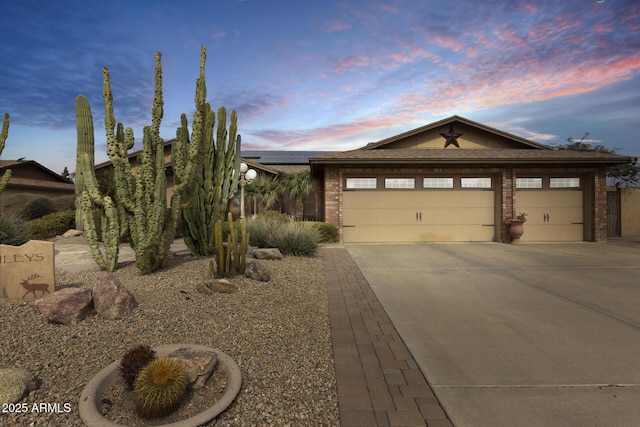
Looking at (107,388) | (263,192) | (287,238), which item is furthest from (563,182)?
(107,388)

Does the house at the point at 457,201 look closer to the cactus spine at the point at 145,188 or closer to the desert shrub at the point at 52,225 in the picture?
the cactus spine at the point at 145,188

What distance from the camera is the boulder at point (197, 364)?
273cm

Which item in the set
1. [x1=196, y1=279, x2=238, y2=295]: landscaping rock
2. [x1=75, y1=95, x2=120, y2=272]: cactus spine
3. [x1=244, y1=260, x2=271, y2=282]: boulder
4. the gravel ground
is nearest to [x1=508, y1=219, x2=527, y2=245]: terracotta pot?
the gravel ground

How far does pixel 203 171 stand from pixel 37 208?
15619 mm

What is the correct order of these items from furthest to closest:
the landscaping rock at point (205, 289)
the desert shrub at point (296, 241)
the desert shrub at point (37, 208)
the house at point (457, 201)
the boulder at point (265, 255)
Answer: the desert shrub at point (37, 208) → the house at point (457, 201) → the desert shrub at point (296, 241) → the boulder at point (265, 255) → the landscaping rock at point (205, 289)

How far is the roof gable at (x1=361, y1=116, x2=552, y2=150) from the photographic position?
1542 centimetres

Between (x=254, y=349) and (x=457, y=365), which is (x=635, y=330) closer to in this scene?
(x=457, y=365)

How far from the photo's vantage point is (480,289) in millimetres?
6250

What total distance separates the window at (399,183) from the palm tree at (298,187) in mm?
4364

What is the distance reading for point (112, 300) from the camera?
4.25m

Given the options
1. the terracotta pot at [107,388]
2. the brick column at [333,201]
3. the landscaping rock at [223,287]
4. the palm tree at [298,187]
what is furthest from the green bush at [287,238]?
the palm tree at [298,187]

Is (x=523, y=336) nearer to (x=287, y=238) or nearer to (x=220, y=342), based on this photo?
(x=220, y=342)

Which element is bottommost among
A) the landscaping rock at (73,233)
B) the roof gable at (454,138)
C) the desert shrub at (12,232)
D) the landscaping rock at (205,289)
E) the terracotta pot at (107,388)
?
the terracotta pot at (107,388)

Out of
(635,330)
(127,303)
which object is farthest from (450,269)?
(127,303)
